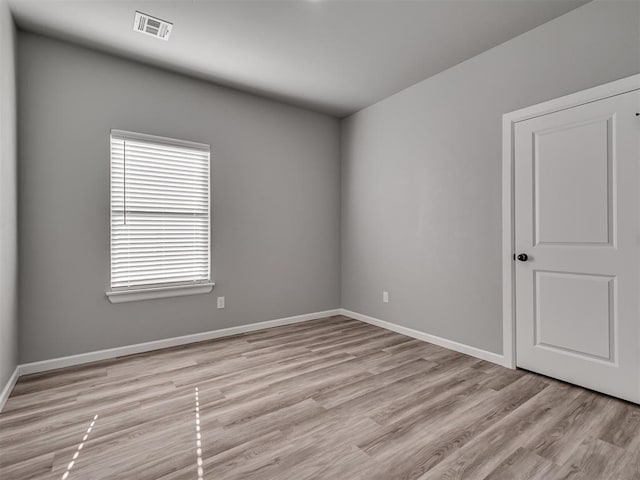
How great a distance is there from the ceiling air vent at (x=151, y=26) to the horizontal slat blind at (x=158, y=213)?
89cm

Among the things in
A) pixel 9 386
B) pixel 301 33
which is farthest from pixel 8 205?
pixel 301 33

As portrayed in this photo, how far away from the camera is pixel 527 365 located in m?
2.71

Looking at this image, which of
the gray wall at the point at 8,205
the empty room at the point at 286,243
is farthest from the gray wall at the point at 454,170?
the gray wall at the point at 8,205

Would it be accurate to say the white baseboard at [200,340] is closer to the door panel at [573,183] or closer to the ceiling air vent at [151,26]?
the door panel at [573,183]

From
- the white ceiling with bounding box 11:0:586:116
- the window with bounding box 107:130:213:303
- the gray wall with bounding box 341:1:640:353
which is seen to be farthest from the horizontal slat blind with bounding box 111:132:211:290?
the gray wall with bounding box 341:1:640:353

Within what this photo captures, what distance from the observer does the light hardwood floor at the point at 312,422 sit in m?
1.61

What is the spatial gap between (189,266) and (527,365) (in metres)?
3.21

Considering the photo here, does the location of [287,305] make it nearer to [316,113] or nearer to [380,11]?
[316,113]

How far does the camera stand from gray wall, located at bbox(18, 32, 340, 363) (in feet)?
8.93

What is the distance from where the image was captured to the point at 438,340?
339 cm

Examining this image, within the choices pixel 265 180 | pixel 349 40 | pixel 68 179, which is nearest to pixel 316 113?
pixel 265 180

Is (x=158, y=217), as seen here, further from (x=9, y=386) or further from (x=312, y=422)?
(x=312, y=422)

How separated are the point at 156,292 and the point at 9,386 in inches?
46.8

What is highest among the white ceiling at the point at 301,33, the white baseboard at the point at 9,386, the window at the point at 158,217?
the white ceiling at the point at 301,33
